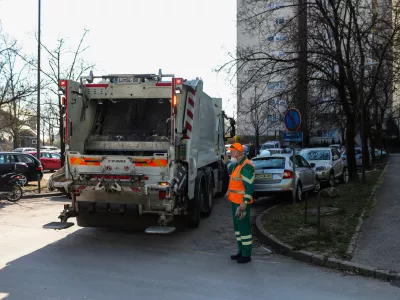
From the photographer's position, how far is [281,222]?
9109 mm

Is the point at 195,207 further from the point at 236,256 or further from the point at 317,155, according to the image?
the point at 317,155

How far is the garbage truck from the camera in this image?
7340mm

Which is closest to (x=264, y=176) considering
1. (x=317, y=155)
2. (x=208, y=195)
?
(x=208, y=195)

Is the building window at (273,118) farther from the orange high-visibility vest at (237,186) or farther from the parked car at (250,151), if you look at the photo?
the parked car at (250,151)

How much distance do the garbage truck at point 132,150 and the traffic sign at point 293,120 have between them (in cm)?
262

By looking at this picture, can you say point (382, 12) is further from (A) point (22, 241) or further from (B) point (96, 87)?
(A) point (22, 241)

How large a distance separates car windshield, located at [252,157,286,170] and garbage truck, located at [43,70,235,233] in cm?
337

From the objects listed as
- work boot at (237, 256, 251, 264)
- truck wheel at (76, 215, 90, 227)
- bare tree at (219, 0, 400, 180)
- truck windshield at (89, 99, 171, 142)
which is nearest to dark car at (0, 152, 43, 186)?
bare tree at (219, 0, 400, 180)

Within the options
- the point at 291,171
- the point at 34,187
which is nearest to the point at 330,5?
the point at 291,171

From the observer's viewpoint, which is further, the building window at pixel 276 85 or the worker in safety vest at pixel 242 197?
the building window at pixel 276 85

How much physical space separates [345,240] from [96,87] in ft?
17.7

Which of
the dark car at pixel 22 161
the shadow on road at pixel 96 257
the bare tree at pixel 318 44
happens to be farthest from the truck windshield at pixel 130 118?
the dark car at pixel 22 161

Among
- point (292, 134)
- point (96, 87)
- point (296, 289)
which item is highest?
point (96, 87)

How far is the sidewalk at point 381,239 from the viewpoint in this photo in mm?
6195
